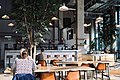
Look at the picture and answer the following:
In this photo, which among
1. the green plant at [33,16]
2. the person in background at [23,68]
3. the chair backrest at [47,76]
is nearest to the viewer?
the person in background at [23,68]

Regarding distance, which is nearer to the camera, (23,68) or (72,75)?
(23,68)

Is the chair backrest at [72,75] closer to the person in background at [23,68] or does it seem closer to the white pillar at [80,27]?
the person in background at [23,68]

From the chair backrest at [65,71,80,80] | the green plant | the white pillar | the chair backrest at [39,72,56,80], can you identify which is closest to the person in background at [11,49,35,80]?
the chair backrest at [39,72,56,80]

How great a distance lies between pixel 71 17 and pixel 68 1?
5.15m

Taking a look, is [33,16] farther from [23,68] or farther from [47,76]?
[23,68]

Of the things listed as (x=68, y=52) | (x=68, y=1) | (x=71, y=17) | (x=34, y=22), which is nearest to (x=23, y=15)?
(x=34, y=22)

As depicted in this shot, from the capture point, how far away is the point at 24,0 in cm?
721

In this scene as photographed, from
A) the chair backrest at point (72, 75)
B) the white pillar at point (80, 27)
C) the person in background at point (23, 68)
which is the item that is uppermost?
the white pillar at point (80, 27)

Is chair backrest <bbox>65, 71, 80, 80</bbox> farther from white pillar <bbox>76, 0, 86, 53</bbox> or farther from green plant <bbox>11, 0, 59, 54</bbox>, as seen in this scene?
white pillar <bbox>76, 0, 86, 53</bbox>

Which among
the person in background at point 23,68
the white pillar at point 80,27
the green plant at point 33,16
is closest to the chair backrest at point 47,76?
the person in background at point 23,68

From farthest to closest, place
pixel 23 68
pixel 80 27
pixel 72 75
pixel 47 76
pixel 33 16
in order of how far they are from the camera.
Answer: pixel 80 27, pixel 33 16, pixel 72 75, pixel 47 76, pixel 23 68

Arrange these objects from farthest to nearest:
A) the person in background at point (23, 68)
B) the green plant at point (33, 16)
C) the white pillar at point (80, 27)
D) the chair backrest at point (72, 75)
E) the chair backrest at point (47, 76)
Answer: the white pillar at point (80, 27), the green plant at point (33, 16), the chair backrest at point (72, 75), the chair backrest at point (47, 76), the person in background at point (23, 68)

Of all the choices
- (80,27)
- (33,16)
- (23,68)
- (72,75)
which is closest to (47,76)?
(72,75)

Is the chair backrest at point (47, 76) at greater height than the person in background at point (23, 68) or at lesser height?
lesser
